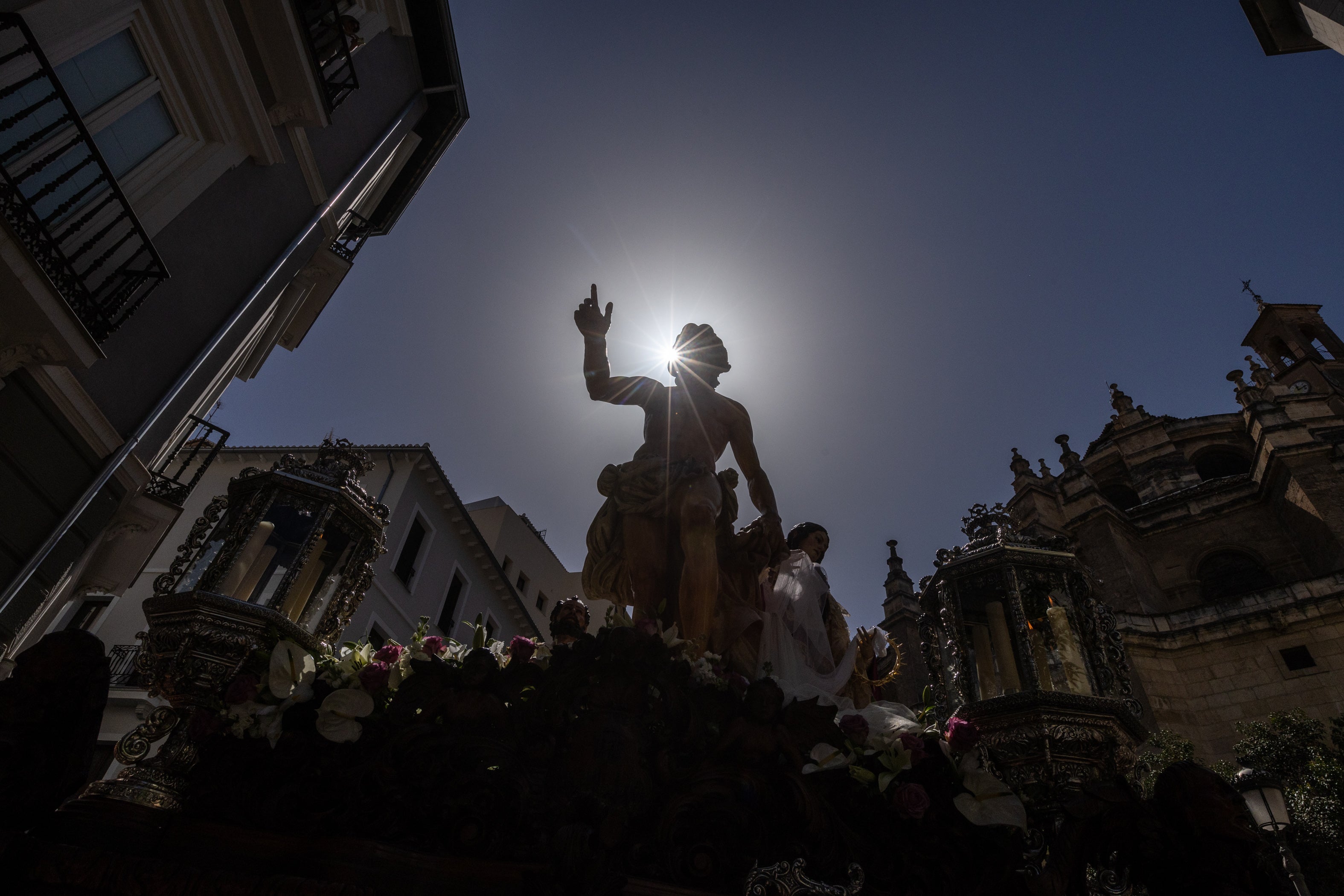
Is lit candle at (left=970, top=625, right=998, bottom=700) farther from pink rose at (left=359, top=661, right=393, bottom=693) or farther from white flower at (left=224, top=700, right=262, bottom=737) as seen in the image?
white flower at (left=224, top=700, right=262, bottom=737)

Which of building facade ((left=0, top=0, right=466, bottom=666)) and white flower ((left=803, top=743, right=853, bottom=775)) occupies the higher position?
building facade ((left=0, top=0, right=466, bottom=666))

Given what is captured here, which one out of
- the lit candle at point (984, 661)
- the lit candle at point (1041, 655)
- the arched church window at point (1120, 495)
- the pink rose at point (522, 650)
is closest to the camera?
the pink rose at point (522, 650)

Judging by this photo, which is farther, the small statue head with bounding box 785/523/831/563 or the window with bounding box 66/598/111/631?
the window with bounding box 66/598/111/631

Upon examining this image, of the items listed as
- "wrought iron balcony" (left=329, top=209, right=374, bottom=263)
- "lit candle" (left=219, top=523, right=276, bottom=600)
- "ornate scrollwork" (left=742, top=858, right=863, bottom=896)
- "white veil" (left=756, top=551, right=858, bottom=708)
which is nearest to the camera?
"ornate scrollwork" (left=742, top=858, right=863, bottom=896)

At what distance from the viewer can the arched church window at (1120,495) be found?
107ft

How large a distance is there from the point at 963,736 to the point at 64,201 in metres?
8.25

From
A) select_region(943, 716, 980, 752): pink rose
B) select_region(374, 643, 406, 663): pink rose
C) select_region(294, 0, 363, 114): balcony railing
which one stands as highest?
select_region(294, 0, 363, 114): balcony railing

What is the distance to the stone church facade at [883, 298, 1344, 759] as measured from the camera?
19641mm

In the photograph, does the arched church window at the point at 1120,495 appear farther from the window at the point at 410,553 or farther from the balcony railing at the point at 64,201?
the balcony railing at the point at 64,201

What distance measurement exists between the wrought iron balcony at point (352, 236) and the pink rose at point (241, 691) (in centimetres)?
1175

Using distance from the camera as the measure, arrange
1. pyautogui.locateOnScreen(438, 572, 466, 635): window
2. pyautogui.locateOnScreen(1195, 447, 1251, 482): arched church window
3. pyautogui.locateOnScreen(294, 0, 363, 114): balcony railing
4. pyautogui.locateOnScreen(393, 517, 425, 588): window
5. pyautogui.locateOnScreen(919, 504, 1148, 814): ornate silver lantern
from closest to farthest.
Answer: pyautogui.locateOnScreen(919, 504, 1148, 814): ornate silver lantern < pyautogui.locateOnScreen(294, 0, 363, 114): balcony railing < pyautogui.locateOnScreen(393, 517, 425, 588): window < pyautogui.locateOnScreen(438, 572, 466, 635): window < pyautogui.locateOnScreen(1195, 447, 1251, 482): arched church window

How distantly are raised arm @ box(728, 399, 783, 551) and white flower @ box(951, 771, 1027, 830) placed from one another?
213cm

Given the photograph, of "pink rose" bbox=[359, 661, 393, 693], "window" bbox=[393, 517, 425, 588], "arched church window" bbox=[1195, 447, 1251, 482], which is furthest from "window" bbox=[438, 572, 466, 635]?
"arched church window" bbox=[1195, 447, 1251, 482]

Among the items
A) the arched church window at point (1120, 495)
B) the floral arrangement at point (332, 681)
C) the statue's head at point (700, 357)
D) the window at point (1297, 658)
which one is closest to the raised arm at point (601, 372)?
the statue's head at point (700, 357)
